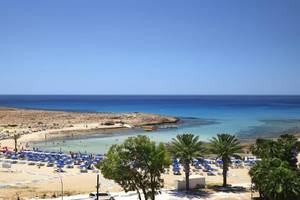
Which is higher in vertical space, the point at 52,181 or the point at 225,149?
the point at 225,149

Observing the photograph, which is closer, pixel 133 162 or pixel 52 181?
pixel 133 162

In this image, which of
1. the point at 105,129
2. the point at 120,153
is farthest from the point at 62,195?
the point at 105,129

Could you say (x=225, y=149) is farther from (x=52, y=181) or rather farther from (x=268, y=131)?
(x=268, y=131)

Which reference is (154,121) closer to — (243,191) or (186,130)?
(186,130)

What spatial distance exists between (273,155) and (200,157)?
26.3 feet

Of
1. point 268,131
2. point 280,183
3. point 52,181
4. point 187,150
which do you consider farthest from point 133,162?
point 268,131

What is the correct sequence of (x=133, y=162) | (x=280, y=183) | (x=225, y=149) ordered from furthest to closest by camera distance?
1. (x=225, y=149)
2. (x=133, y=162)
3. (x=280, y=183)

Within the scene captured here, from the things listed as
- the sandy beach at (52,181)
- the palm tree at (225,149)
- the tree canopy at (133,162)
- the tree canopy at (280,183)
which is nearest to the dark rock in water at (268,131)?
the sandy beach at (52,181)

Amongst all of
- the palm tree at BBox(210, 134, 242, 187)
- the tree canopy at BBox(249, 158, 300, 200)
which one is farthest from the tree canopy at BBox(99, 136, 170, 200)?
the palm tree at BBox(210, 134, 242, 187)

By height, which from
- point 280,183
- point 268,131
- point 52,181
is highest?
point 280,183

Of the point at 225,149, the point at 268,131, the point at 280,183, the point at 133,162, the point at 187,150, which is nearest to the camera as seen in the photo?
the point at 280,183

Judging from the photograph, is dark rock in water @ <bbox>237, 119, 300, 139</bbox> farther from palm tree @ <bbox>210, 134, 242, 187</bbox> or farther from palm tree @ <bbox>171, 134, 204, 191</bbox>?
palm tree @ <bbox>171, 134, 204, 191</bbox>

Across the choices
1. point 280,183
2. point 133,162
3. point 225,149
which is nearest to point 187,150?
point 225,149

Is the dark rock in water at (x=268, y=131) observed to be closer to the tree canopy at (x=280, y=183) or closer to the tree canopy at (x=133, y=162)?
the tree canopy at (x=280, y=183)
